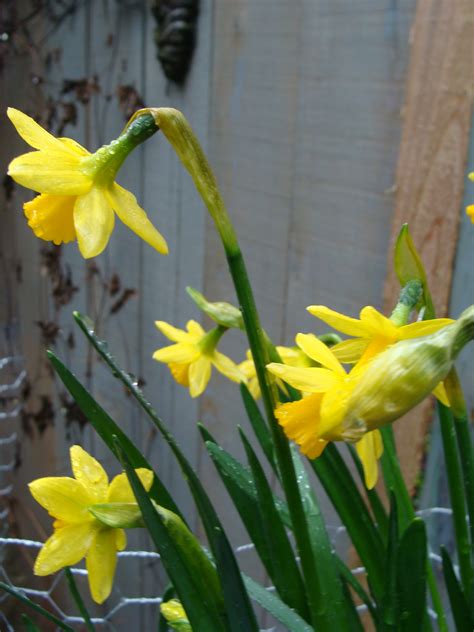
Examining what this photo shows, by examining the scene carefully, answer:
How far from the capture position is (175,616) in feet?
1.71

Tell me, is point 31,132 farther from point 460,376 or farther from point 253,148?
point 253,148

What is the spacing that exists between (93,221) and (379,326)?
0.57ft

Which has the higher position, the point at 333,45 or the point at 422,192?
the point at 333,45

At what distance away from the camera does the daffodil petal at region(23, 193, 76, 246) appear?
0.43m

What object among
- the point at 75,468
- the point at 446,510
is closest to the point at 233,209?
the point at 446,510

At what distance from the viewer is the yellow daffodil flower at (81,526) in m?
0.49

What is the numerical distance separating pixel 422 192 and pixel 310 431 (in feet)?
1.99

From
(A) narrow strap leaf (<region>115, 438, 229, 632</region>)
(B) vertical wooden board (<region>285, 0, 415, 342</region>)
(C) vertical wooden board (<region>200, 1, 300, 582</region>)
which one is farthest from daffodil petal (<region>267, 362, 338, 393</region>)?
(C) vertical wooden board (<region>200, 1, 300, 582</region>)

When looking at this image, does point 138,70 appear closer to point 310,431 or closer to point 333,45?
point 333,45

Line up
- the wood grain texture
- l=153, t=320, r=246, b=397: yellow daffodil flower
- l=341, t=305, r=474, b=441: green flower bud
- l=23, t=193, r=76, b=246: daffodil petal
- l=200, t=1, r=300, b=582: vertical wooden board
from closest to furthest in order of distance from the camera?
l=341, t=305, r=474, b=441: green flower bud → l=23, t=193, r=76, b=246: daffodil petal → l=153, t=320, r=246, b=397: yellow daffodil flower → the wood grain texture → l=200, t=1, r=300, b=582: vertical wooden board

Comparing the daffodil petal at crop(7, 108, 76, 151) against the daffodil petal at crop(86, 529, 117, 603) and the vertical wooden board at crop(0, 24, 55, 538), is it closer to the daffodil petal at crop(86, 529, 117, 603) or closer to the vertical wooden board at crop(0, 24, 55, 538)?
the daffodil petal at crop(86, 529, 117, 603)

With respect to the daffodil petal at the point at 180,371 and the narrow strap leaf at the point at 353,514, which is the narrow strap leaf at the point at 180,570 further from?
the daffodil petal at the point at 180,371

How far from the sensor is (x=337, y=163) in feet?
3.54

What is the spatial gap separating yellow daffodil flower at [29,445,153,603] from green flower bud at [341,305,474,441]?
0.65ft
